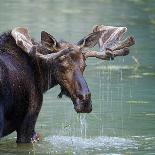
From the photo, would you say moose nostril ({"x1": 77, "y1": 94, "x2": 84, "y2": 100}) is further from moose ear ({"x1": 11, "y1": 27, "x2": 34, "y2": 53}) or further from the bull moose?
moose ear ({"x1": 11, "y1": 27, "x2": 34, "y2": 53})

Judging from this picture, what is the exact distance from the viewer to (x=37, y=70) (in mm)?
11578

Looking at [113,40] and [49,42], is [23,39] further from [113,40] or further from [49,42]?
[113,40]

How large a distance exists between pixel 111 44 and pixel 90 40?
32 cm

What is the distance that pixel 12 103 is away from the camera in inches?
437

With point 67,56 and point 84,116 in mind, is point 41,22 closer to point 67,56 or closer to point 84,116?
point 84,116

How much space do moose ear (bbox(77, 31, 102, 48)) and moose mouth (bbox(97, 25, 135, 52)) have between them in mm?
83

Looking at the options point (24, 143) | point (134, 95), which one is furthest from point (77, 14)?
point (24, 143)

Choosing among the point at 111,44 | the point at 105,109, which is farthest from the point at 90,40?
the point at 105,109

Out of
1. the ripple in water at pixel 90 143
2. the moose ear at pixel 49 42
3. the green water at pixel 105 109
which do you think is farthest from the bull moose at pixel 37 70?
the green water at pixel 105 109

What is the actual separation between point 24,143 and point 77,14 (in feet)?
62.9

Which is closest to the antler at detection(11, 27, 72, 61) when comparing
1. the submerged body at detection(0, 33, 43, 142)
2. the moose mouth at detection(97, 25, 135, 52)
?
the submerged body at detection(0, 33, 43, 142)

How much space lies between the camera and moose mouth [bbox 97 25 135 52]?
1162cm

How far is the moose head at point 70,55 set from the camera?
10.9 metres

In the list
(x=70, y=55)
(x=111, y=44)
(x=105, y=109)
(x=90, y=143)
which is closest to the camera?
(x=70, y=55)
